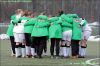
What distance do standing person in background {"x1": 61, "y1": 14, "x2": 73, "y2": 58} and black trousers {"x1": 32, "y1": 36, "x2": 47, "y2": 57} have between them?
0.67 m

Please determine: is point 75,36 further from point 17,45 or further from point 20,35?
point 17,45

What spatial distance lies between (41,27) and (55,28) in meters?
0.49

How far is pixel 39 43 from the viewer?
17891mm

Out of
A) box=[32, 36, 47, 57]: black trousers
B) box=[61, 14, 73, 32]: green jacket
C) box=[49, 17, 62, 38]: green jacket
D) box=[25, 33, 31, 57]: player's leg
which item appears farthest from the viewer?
box=[25, 33, 31, 57]: player's leg

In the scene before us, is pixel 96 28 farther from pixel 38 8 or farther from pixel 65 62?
pixel 65 62

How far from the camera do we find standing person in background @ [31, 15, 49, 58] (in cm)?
1764

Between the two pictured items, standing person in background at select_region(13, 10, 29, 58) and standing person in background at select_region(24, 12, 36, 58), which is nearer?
standing person in background at select_region(24, 12, 36, 58)

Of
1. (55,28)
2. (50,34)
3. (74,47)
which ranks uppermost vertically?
(55,28)

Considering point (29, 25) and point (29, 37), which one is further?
point (29, 37)

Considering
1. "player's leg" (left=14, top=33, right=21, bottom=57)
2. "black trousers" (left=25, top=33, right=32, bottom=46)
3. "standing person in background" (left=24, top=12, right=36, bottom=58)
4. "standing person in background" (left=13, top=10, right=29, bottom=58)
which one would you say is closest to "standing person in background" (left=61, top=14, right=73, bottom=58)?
"standing person in background" (left=24, top=12, right=36, bottom=58)

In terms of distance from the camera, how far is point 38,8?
114 feet

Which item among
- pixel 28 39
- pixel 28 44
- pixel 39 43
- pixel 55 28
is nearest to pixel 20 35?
pixel 28 39

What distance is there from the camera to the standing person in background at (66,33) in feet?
58.4

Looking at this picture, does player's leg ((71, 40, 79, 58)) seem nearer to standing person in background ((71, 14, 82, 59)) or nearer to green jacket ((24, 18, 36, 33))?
standing person in background ((71, 14, 82, 59))
